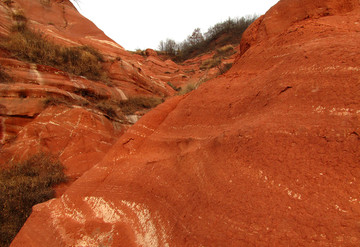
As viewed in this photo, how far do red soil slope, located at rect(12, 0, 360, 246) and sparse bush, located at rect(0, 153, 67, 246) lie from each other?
0.80 m

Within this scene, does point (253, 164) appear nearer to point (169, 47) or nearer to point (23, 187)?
point (23, 187)

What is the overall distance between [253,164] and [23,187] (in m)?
3.91

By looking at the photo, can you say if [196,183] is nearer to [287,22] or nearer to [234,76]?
[234,76]

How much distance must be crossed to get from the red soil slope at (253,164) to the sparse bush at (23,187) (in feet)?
2.63

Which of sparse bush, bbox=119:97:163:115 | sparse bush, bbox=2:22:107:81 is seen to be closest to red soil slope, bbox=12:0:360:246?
sparse bush, bbox=119:97:163:115

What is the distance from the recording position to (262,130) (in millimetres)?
1628

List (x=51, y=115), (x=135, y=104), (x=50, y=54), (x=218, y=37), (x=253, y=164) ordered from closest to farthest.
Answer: (x=253, y=164) → (x=51, y=115) → (x=50, y=54) → (x=135, y=104) → (x=218, y=37)

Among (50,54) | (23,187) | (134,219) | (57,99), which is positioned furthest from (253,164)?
(50,54)

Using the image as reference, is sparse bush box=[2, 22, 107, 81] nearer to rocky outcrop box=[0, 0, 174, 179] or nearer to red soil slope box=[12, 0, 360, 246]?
rocky outcrop box=[0, 0, 174, 179]

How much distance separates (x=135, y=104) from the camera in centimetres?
792

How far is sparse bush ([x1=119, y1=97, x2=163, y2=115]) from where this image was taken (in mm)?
7236

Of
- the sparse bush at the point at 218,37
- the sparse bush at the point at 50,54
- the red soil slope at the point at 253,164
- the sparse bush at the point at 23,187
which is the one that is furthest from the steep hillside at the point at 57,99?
the sparse bush at the point at 218,37

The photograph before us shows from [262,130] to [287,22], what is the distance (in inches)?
89.0

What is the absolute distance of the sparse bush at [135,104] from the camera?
724 cm
